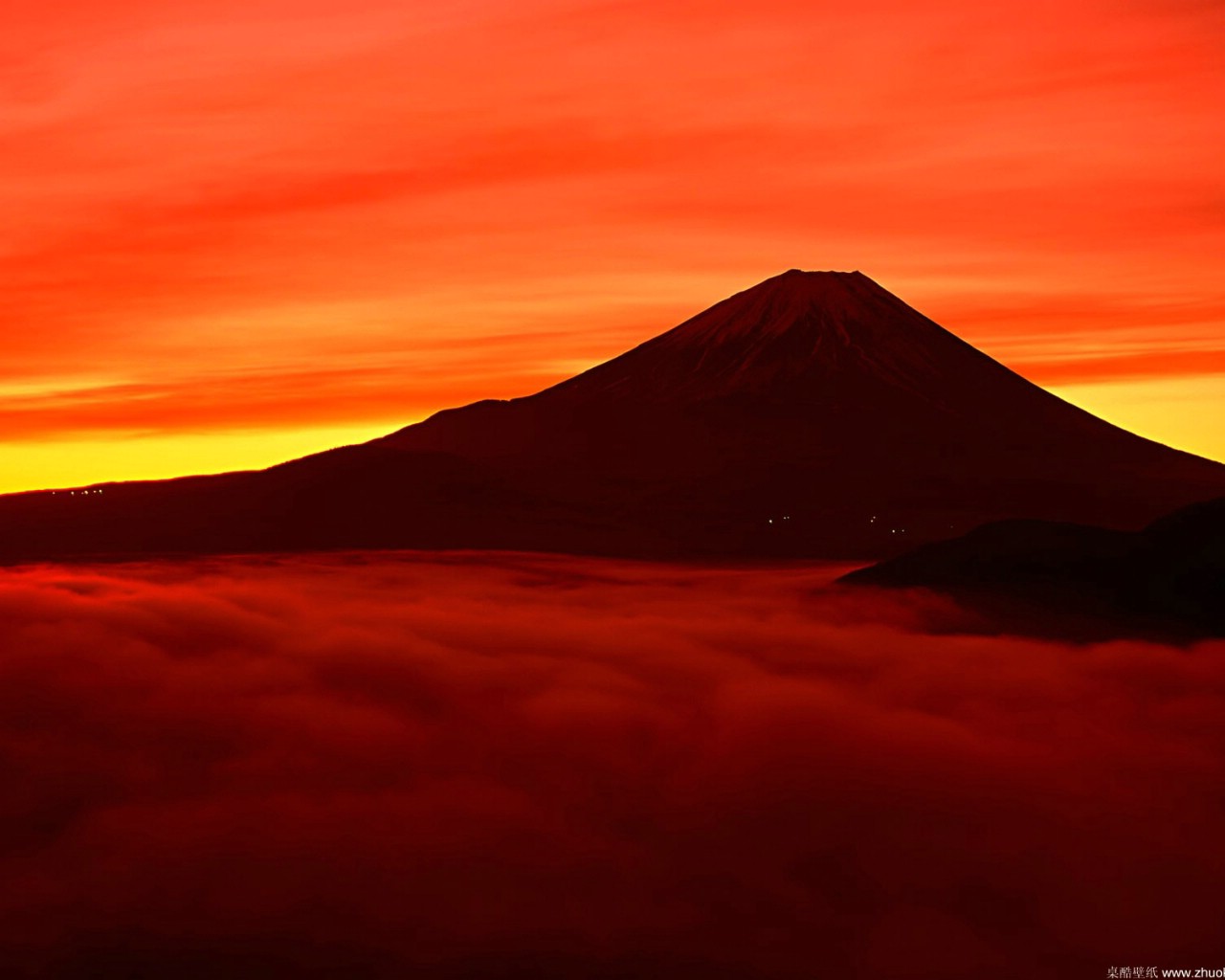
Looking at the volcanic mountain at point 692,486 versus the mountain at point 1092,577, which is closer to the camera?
the mountain at point 1092,577

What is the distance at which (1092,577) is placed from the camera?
3007 inches

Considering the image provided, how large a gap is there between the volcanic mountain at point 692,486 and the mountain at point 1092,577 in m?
47.0

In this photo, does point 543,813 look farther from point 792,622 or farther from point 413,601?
point 413,601

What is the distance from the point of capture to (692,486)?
6560 inches

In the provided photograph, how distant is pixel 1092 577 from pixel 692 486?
91487 millimetres

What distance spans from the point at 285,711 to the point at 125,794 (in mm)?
11255

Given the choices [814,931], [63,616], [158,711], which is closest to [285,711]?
[158,711]

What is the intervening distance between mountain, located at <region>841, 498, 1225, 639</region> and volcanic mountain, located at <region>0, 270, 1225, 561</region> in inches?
1852

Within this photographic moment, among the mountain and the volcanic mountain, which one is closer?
the mountain

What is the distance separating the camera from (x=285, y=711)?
67.9m

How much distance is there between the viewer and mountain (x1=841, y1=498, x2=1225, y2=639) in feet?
239

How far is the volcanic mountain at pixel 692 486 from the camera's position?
466 ft

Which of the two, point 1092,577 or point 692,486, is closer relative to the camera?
point 1092,577

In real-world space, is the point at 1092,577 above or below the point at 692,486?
below
